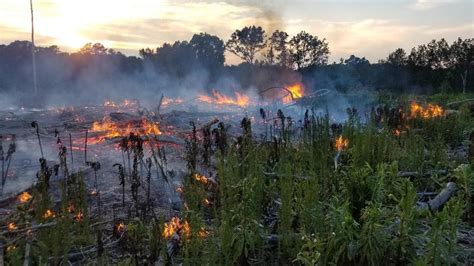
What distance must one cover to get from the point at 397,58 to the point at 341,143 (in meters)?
34.4

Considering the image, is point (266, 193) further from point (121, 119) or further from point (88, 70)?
point (88, 70)

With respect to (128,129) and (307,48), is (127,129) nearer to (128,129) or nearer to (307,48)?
(128,129)

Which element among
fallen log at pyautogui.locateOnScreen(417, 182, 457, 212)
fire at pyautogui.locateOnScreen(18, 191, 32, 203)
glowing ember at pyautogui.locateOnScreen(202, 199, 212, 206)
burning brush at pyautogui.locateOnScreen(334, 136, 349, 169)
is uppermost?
burning brush at pyautogui.locateOnScreen(334, 136, 349, 169)

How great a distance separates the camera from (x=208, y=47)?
5931 centimetres

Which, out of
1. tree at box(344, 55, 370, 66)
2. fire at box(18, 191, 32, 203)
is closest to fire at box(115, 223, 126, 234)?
fire at box(18, 191, 32, 203)

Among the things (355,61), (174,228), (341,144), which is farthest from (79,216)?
(355,61)

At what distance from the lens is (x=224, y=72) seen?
1772 inches

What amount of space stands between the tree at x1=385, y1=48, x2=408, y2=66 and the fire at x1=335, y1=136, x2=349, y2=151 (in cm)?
3249

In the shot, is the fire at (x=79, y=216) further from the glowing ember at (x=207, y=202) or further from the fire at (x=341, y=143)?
the fire at (x=341, y=143)

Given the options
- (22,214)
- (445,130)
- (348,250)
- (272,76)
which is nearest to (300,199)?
(348,250)

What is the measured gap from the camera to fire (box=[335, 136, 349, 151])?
692 cm

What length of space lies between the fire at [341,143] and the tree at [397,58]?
3249cm

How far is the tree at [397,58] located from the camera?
3739cm

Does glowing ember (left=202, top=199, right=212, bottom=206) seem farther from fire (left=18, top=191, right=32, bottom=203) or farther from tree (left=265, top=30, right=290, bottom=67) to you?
tree (left=265, top=30, right=290, bottom=67)
